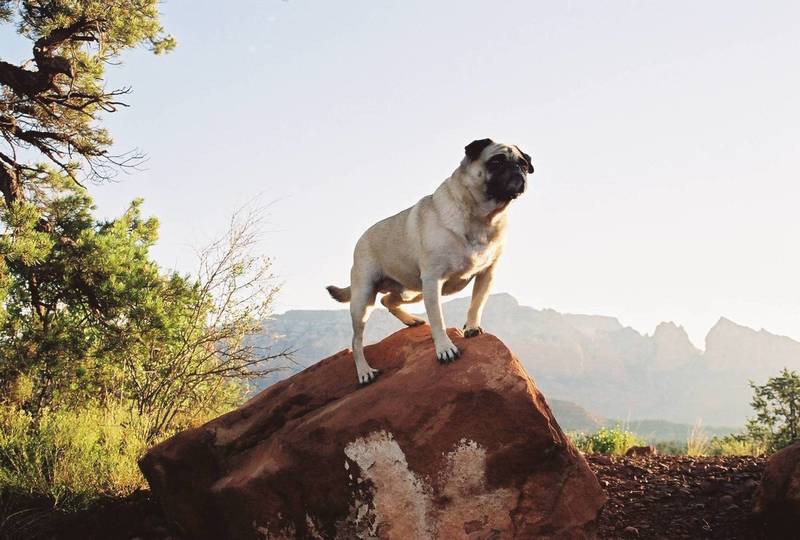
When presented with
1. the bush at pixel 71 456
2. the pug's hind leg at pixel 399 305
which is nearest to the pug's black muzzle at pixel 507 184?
the pug's hind leg at pixel 399 305

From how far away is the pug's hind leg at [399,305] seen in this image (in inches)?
261

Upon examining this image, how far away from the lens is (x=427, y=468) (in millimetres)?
4648

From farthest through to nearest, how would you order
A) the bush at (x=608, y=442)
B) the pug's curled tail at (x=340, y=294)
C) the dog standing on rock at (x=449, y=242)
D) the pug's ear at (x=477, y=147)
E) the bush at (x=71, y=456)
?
the bush at (x=608, y=442) < the bush at (x=71, y=456) < the pug's curled tail at (x=340, y=294) < the pug's ear at (x=477, y=147) < the dog standing on rock at (x=449, y=242)

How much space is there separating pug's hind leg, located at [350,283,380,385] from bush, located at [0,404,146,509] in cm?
343

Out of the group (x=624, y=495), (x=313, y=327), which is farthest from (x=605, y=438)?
(x=313, y=327)

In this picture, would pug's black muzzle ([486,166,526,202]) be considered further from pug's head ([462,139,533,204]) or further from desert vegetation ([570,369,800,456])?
desert vegetation ([570,369,800,456])

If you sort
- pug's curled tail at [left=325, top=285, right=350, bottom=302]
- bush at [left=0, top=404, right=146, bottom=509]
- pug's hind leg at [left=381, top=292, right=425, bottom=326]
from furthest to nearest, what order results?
1. bush at [left=0, top=404, right=146, bottom=509]
2. pug's curled tail at [left=325, top=285, right=350, bottom=302]
3. pug's hind leg at [left=381, top=292, right=425, bottom=326]

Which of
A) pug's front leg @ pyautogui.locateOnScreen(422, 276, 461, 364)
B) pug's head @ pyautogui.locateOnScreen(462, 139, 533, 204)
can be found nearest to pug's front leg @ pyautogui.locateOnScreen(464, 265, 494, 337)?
pug's front leg @ pyautogui.locateOnScreen(422, 276, 461, 364)

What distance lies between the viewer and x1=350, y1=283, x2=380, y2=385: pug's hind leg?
5809 mm

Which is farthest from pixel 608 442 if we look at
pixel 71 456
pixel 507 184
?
pixel 71 456

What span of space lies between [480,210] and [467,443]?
192 centimetres

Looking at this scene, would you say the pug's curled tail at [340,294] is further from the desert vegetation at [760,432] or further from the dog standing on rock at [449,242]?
the desert vegetation at [760,432]

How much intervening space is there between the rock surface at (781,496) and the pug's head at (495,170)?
3.39m

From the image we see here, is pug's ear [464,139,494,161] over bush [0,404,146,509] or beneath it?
over
